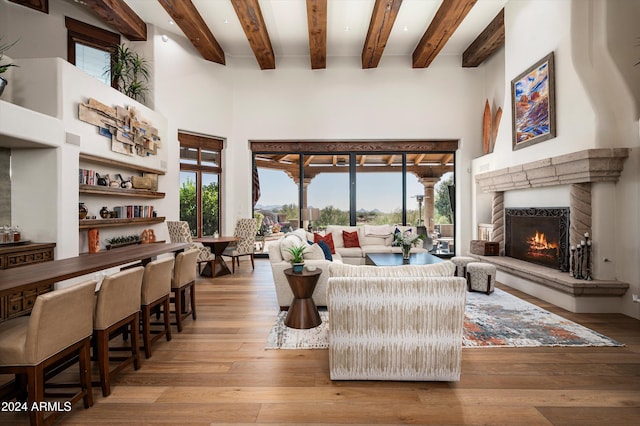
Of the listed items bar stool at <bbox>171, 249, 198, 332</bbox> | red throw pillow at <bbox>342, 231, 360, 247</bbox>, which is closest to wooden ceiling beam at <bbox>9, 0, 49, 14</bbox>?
bar stool at <bbox>171, 249, 198, 332</bbox>

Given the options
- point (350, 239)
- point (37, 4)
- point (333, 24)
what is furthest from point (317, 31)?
point (37, 4)

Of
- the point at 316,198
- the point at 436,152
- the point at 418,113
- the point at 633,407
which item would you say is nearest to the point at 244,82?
the point at 316,198

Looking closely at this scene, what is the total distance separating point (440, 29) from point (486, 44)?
1364 mm

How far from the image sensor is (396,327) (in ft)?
7.11

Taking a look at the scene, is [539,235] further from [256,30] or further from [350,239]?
[256,30]

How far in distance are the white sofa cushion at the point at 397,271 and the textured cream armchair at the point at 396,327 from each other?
0.05 m

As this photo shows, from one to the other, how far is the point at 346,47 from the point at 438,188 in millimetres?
3952

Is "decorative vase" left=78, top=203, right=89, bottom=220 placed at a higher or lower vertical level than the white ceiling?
lower

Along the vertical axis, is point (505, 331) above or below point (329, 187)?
below

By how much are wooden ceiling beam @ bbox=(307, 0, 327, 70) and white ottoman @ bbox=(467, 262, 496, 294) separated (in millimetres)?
4657

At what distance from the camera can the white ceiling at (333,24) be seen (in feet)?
17.6

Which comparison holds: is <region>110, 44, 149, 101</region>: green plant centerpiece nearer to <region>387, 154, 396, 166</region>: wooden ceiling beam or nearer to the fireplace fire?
<region>387, 154, 396, 166</region>: wooden ceiling beam

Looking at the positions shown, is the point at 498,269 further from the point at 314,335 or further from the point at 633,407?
the point at 314,335

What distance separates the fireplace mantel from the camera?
3.56 metres
